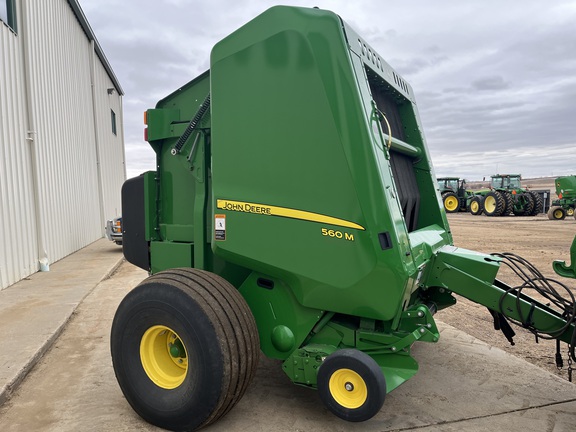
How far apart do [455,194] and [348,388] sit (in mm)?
26301

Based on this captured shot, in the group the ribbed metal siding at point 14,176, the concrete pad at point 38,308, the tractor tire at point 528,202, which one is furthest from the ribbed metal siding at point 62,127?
the tractor tire at point 528,202

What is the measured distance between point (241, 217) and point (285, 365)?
3.10 feet

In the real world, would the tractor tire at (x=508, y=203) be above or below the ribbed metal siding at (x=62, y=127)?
below

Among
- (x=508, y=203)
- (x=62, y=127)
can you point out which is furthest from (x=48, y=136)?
(x=508, y=203)

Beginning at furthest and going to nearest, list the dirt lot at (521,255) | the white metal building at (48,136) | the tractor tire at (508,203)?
1. the tractor tire at (508,203)
2. the white metal building at (48,136)
3. the dirt lot at (521,255)

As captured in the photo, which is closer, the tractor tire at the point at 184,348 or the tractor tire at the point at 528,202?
the tractor tire at the point at 184,348

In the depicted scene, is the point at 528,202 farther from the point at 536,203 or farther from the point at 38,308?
the point at 38,308

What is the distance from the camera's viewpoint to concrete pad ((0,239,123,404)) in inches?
141

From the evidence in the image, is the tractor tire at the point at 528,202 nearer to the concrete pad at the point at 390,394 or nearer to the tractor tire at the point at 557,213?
the tractor tire at the point at 557,213

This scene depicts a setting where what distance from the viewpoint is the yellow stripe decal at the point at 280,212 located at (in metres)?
2.44

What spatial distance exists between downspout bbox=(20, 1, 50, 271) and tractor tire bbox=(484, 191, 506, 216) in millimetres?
21593

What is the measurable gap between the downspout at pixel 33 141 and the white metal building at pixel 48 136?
0.02 metres

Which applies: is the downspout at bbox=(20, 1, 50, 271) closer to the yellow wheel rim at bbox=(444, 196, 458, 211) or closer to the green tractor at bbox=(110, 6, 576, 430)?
the green tractor at bbox=(110, 6, 576, 430)

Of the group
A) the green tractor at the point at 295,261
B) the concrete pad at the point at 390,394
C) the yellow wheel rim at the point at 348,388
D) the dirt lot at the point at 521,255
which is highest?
the green tractor at the point at 295,261
